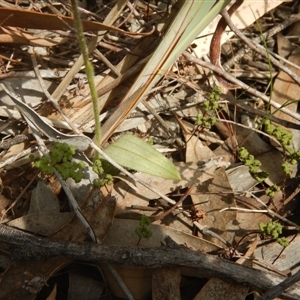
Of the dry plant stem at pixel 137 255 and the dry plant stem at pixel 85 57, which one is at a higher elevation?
the dry plant stem at pixel 85 57

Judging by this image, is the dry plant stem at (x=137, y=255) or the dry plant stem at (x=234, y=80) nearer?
the dry plant stem at (x=137, y=255)

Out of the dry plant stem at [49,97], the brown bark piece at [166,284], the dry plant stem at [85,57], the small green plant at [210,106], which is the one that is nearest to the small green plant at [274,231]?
the brown bark piece at [166,284]

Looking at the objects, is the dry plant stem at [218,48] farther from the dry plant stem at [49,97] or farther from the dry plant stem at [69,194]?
the dry plant stem at [69,194]

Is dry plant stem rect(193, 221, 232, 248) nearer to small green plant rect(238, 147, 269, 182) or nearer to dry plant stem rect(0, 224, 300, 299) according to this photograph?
dry plant stem rect(0, 224, 300, 299)

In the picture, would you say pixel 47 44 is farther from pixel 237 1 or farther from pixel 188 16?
pixel 237 1

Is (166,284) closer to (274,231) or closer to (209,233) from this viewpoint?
(209,233)

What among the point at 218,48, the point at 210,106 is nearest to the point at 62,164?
the point at 210,106

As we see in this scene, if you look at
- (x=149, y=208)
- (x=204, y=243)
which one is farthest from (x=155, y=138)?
(x=204, y=243)
